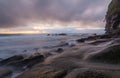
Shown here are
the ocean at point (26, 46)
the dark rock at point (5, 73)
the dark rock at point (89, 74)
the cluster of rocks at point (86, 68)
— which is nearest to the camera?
the dark rock at point (89, 74)

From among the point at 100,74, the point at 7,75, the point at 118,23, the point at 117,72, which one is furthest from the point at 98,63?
the point at 118,23

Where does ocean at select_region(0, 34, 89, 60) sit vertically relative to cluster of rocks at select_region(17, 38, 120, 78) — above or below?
below

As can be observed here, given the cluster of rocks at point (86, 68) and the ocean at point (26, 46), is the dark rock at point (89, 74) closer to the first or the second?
the cluster of rocks at point (86, 68)

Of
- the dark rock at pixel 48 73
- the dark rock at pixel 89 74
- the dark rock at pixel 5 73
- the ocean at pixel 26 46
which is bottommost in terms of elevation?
the ocean at pixel 26 46

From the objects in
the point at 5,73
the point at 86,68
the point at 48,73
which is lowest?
the point at 5,73

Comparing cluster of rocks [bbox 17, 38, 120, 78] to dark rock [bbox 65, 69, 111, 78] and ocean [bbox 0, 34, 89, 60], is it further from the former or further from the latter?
ocean [bbox 0, 34, 89, 60]

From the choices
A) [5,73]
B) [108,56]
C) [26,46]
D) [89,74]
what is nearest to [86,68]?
[89,74]

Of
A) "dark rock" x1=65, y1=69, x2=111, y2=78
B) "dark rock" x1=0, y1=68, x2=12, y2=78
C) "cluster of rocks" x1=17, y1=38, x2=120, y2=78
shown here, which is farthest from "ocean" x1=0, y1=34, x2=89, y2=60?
"dark rock" x1=65, y1=69, x2=111, y2=78

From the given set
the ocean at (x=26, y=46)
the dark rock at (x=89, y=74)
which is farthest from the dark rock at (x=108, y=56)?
the ocean at (x=26, y=46)

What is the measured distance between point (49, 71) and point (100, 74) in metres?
2.44

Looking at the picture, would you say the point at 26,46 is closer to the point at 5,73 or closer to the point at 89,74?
the point at 5,73

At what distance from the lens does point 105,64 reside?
33.2ft

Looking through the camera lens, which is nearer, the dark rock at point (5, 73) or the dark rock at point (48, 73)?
the dark rock at point (48, 73)

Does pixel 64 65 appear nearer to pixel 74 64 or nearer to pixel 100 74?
pixel 74 64
